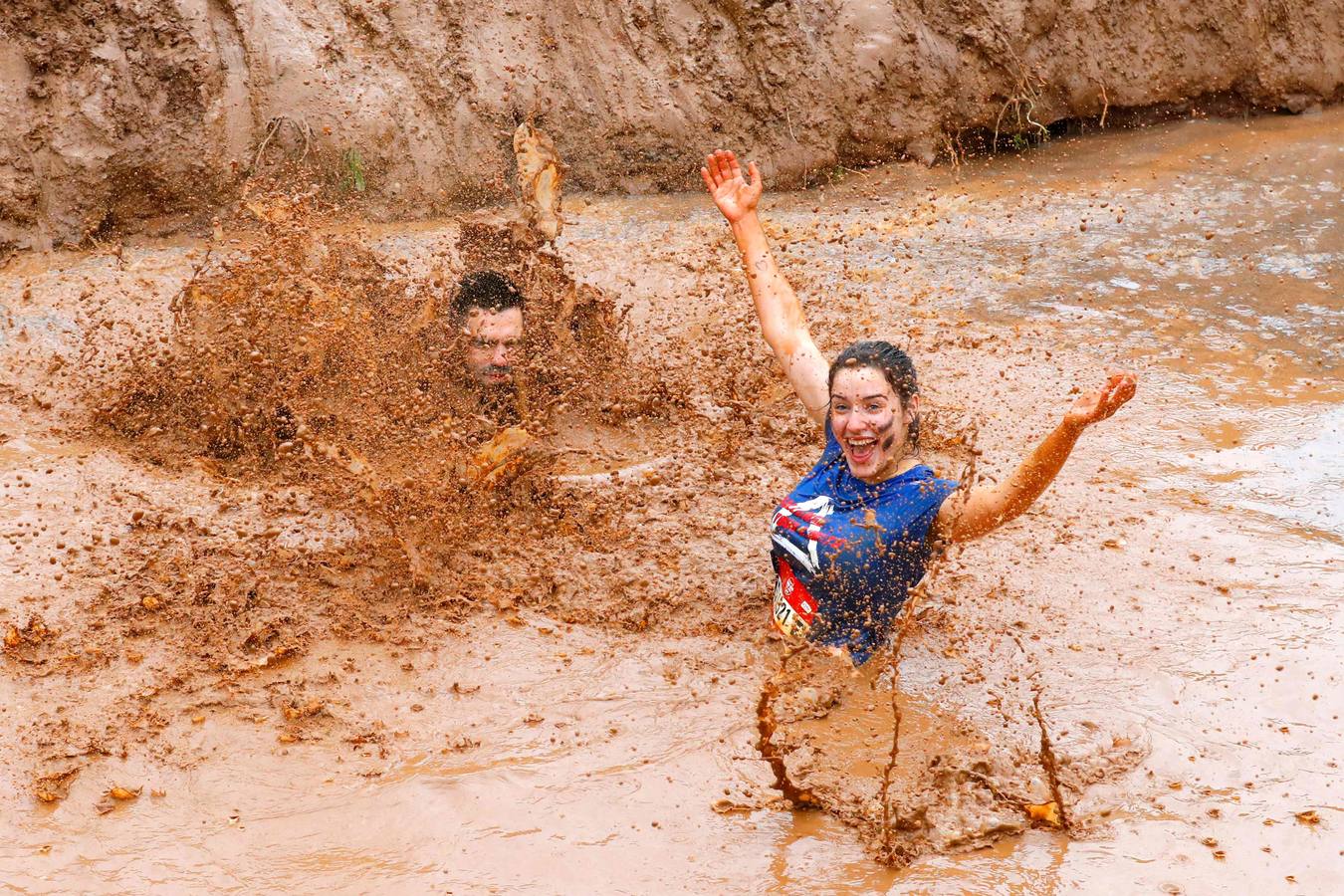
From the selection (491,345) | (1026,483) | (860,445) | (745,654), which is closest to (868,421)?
(860,445)

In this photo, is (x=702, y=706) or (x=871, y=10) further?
(x=871, y=10)

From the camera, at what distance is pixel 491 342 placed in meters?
5.55

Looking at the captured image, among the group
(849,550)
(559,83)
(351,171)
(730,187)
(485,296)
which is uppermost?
(559,83)

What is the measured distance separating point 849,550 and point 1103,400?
93 centimetres

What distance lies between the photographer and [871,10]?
7562mm

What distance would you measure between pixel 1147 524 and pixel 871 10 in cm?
398

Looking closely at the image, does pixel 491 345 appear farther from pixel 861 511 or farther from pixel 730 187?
pixel 861 511

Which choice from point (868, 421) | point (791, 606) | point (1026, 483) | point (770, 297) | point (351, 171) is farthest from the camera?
point (351, 171)

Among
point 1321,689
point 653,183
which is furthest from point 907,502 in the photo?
point 653,183

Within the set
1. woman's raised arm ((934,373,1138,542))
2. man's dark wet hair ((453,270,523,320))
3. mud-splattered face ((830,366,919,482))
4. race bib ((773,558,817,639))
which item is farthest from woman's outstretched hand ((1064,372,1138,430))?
man's dark wet hair ((453,270,523,320))

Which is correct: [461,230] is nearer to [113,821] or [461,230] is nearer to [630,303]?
[630,303]

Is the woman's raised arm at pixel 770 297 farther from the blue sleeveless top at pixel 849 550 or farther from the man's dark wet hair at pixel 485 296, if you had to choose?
the man's dark wet hair at pixel 485 296

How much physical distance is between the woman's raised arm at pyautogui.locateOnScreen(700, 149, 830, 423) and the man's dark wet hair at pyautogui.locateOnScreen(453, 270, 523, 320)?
1.42 metres

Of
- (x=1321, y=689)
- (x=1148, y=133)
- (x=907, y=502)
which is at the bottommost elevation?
(x=1321, y=689)
